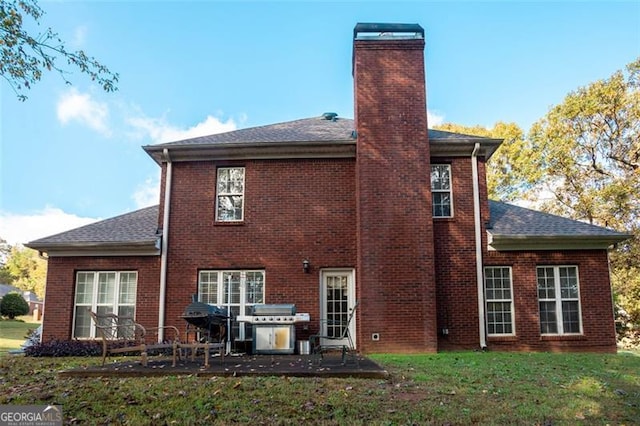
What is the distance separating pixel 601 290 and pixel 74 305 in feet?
44.1

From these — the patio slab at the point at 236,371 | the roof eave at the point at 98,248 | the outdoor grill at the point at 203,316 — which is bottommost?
the patio slab at the point at 236,371

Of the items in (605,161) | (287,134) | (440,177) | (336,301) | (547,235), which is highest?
(605,161)

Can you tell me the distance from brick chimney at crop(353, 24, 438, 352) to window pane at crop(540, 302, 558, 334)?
9.83ft

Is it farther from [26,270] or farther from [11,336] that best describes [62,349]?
[26,270]

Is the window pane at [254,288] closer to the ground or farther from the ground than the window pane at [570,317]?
farther from the ground

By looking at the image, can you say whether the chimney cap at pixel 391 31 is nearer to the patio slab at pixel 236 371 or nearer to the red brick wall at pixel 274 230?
the red brick wall at pixel 274 230

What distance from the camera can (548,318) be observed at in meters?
12.3

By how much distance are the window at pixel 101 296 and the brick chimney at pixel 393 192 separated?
5970mm

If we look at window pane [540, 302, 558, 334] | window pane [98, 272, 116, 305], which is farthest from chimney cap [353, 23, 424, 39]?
window pane [98, 272, 116, 305]

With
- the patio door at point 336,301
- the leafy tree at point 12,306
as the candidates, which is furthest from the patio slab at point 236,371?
the leafy tree at point 12,306

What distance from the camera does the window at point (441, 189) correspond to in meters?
12.8

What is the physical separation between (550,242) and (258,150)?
779cm

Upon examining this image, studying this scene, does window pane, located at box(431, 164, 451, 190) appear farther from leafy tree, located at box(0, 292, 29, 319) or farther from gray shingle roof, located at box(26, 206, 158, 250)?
leafy tree, located at box(0, 292, 29, 319)

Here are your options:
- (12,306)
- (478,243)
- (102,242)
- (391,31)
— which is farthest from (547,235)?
(12,306)
